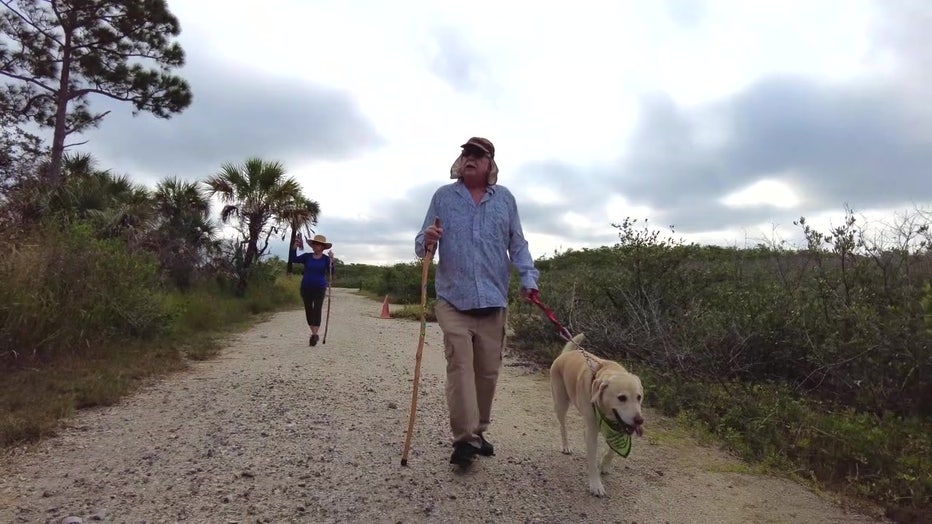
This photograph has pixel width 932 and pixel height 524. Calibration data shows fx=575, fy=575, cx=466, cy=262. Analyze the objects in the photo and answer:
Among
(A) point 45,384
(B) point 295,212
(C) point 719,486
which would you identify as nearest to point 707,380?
(C) point 719,486

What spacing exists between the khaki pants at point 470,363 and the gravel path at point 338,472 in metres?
0.41

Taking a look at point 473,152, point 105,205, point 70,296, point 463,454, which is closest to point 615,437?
point 463,454

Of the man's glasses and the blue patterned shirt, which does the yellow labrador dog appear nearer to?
the blue patterned shirt

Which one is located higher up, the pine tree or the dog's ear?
the pine tree

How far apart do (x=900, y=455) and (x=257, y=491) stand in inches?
187

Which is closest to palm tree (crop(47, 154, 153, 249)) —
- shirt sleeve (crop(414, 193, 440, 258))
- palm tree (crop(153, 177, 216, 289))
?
palm tree (crop(153, 177, 216, 289))

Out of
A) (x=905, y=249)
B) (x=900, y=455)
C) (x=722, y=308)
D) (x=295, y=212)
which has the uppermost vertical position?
(x=295, y=212)

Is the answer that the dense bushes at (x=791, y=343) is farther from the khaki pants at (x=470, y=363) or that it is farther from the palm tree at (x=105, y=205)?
the palm tree at (x=105, y=205)

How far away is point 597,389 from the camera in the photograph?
3691mm

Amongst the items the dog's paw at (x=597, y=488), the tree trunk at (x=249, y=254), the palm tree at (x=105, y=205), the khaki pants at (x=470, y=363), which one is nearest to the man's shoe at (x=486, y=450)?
the khaki pants at (x=470, y=363)

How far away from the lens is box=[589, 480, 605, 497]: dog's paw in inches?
149

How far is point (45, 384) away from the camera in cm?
583

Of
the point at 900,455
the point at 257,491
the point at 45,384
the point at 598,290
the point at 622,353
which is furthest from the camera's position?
the point at 598,290

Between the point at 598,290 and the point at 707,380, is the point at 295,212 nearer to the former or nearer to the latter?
the point at 598,290
